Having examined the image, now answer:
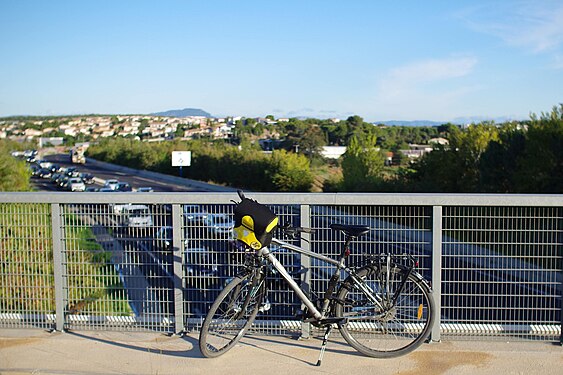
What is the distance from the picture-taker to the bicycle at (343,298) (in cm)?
469

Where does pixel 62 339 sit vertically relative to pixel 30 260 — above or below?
below

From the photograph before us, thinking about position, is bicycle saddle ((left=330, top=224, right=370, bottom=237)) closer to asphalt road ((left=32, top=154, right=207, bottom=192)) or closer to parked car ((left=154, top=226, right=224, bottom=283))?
parked car ((left=154, top=226, right=224, bottom=283))

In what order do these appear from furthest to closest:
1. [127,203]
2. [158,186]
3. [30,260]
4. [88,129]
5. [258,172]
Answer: [88,129] → [158,186] → [258,172] → [30,260] → [127,203]

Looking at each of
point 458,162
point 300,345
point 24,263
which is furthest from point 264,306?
point 458,162

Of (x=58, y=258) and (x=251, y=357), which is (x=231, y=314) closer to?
(x=251, y=357)

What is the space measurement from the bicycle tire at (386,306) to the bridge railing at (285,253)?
0.24 metres

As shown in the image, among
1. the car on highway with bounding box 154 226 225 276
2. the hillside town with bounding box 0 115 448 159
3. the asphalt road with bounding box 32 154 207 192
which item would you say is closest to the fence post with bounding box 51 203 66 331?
the car on highway with bounding box 154 226 225 276

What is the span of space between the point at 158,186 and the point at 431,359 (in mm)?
59154

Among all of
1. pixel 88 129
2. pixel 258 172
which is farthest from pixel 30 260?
pixel 88 129

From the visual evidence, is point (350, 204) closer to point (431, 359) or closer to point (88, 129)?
point (431, 359)

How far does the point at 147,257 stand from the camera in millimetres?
5395

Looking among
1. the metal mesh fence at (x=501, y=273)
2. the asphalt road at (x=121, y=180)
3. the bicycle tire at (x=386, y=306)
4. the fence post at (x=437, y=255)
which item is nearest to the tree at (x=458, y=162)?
the asphalt road at (x=121, y=180)

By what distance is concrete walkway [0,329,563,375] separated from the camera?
15.1 feet

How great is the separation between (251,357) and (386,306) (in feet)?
3.59
